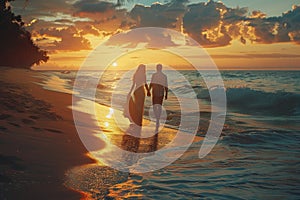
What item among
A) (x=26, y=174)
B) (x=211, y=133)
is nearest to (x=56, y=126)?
(x=26, y=174)

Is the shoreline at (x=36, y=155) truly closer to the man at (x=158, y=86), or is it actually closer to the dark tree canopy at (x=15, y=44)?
the man at (x=158, y=86)

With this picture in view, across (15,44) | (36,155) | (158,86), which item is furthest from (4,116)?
(15,44)

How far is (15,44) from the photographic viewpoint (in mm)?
35812

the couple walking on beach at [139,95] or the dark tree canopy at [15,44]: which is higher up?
the dark tree canopy at [15,44]

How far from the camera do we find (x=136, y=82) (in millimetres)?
9648

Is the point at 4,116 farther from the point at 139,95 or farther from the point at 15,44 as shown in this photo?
the point at 15,44

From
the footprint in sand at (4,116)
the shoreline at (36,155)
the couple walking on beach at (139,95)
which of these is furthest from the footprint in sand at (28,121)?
the couple walking on beach at (139,95)

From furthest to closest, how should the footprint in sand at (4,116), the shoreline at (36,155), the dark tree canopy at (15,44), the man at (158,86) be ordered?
the dark tree canopy at (15,44), the man at (158,86), the footprint in sand at (4,116), the shoreline at (36,155)

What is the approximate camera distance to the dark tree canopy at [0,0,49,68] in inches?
1211

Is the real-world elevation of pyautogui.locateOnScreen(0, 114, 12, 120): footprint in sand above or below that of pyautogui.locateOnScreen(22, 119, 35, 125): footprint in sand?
above

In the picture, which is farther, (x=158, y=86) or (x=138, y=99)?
(x=158, y=86)

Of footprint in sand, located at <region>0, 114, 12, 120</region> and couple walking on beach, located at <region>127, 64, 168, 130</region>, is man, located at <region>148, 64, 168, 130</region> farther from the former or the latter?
footprint in sand, located at <region>0, 114, 12, 120</region>

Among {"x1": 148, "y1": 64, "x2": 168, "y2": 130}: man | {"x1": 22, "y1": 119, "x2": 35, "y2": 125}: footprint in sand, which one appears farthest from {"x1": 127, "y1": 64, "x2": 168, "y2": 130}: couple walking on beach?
{"x1": 22, "y1": 119, "x2": 35, "y2": 125}: footprint in sand

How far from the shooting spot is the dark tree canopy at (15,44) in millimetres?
30766
